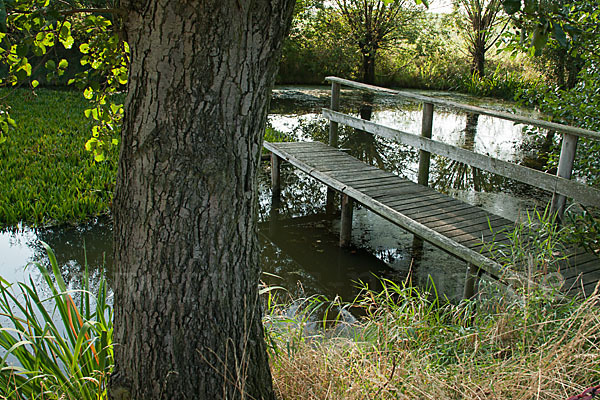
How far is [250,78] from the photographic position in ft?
6.15

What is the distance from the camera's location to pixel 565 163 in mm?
4031

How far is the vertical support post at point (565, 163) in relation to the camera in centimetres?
396

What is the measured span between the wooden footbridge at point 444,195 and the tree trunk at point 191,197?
160 centimetres

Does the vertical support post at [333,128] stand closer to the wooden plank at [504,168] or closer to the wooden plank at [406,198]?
the wooden plank at [504,168]

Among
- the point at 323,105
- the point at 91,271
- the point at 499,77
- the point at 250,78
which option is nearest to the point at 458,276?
the point at 91,271

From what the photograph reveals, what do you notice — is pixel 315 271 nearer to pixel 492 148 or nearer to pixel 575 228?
pixel 575 228

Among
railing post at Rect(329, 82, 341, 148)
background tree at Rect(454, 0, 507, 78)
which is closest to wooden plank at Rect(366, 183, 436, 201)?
railing post at Rect(329, 82, 341, 148)

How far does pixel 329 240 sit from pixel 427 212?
56.7 inches

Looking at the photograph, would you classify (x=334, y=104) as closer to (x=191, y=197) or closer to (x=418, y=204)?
(x=418, y=204)

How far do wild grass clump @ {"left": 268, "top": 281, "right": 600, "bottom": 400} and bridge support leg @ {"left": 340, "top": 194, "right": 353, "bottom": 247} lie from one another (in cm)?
280

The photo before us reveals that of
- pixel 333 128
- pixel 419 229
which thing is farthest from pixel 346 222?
pixel 333 128

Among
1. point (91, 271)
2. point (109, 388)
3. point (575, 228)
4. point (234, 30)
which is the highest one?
point (234, 30)

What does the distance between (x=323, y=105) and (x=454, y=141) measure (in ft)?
13.1

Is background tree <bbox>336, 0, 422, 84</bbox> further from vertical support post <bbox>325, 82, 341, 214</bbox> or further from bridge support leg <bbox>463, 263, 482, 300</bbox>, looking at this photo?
bridge support leg <bbox>463, 263, 482, 300</bbox>
